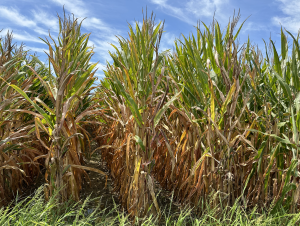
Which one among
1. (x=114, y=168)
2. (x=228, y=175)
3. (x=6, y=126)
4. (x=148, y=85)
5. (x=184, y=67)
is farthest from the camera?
(x=114, y=168)

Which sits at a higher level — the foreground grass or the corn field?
the corn field

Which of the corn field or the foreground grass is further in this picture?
the corn field

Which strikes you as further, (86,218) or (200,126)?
(200,126)

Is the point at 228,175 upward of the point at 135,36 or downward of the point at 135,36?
downward

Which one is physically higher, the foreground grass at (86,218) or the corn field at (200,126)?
the corn field at (200,126)

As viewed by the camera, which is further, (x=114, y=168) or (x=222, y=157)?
(x=114, y=168)

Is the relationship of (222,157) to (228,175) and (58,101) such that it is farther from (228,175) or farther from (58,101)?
(58,101)

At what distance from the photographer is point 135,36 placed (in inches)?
83.4

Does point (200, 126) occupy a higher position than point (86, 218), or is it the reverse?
point (200, 126)

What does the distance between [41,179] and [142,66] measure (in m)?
1.87

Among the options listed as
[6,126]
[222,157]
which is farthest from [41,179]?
[222,157]

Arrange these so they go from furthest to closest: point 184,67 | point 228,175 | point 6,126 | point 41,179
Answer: point 41,179
point 6,126
point 184,67
point 228,175

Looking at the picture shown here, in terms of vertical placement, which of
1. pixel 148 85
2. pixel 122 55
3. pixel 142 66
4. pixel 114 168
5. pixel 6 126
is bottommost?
pixel 114 168

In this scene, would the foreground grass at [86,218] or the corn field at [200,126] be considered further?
the corn field at [200,126]
